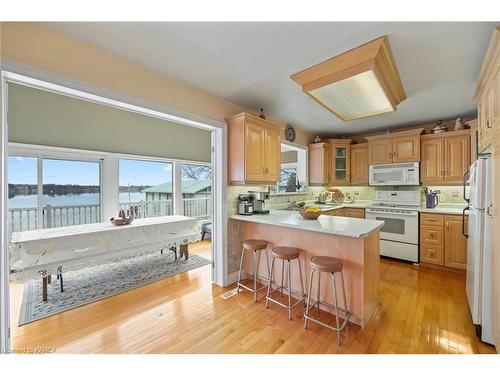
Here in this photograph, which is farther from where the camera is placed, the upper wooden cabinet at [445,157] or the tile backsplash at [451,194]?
the tile backsplash at [451,194]

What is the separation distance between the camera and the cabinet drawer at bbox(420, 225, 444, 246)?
3.30 meters

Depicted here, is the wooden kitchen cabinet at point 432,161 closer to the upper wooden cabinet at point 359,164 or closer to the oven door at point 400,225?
the oven door at point 400,225

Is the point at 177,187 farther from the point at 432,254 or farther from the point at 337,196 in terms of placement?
the point at 432,254

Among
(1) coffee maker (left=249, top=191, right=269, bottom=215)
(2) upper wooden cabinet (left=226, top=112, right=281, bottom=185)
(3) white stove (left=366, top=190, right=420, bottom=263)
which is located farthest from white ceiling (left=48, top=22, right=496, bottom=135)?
(3) white stove (left=366, top=190, right=420, bottom=263)

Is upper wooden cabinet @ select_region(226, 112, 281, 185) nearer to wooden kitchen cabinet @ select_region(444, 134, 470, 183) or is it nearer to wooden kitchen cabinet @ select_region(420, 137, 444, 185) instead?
wooden kitchen cabinet @ select_region(420, 137, 444, 185)

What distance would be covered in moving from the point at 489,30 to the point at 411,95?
1.18 m

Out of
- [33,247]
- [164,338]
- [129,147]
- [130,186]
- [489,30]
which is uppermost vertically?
[489,30]

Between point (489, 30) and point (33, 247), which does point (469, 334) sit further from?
point (33, 247)

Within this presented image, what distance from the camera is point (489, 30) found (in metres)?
1.54

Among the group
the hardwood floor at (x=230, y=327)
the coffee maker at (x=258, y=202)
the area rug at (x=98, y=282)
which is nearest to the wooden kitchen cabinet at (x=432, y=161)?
the hardwood floor at (x=230, y=327)

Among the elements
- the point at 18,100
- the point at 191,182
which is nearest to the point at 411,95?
the point at 191,182

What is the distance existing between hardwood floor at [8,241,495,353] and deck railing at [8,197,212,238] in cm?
121

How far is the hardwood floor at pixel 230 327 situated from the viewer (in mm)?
1723

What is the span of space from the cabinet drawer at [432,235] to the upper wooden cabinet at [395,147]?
1217 millimetres
